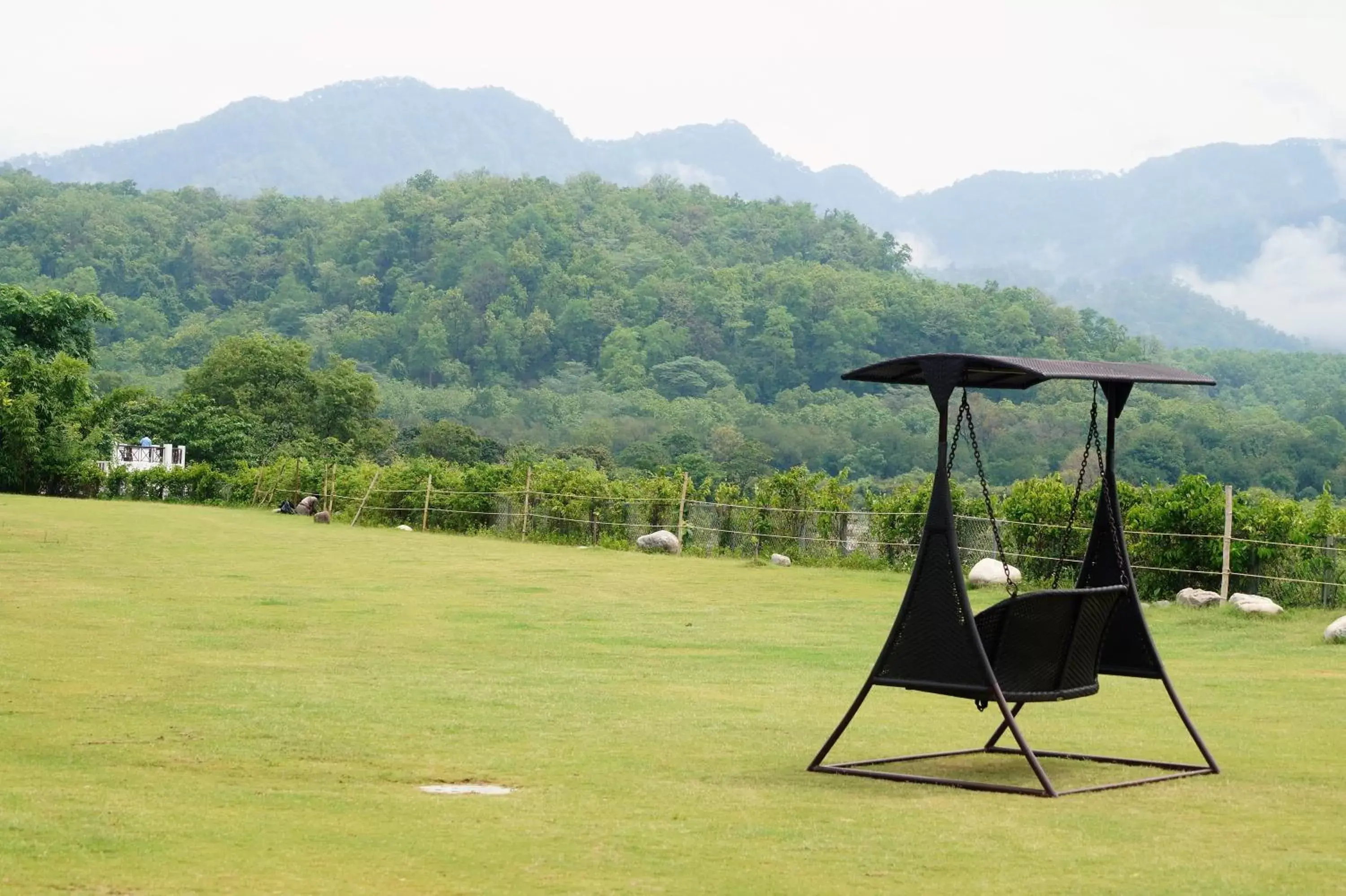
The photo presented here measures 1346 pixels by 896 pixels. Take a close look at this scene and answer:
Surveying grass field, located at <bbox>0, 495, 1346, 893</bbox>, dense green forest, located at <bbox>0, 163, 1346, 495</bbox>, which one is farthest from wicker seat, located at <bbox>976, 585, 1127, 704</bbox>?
dense green forest, located at <bbox>0, 163, 1346, 495</bbox>

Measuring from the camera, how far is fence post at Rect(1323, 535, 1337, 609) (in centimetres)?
1650

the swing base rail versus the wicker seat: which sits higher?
the wicker seat

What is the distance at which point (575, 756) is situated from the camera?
7340 mm

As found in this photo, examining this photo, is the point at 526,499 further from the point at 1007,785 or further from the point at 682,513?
the point at 1007,785

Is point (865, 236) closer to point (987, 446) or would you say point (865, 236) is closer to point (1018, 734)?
point (987, 446)

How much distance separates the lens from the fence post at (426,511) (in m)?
30.8

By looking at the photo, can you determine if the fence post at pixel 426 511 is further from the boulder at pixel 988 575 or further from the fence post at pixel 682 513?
the boulder at pixel 988 575

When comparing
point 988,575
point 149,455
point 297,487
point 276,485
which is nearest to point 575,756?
point 988,575

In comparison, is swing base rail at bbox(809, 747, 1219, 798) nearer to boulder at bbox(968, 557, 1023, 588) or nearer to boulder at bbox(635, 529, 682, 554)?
boulder at bbox(968, 557, 1023, 588)

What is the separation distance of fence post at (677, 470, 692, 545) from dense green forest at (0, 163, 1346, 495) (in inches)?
1107

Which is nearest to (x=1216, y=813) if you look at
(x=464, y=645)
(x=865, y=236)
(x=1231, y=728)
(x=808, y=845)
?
(x=808, y=845)

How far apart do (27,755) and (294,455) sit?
147 feet

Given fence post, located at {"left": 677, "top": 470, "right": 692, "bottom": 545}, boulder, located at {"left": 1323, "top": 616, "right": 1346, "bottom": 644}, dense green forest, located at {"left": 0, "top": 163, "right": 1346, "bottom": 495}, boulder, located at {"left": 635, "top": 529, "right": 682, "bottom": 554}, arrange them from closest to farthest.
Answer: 1. boulder, located at {"left": 1323, "top": 616, "right": 1346, "bottom": 644}
2. boulder, located at {"left": 635, "top": 529, "right": 682, "bottom": 554}
3. fence post, located at {"left": 677, "top": 470, "right": 692, "bottom": 545}
4. dense green forest, located at {"left": 0, "top": 163, "right": 1346, "bottom": 495}

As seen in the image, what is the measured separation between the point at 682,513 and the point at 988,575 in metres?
7.30
